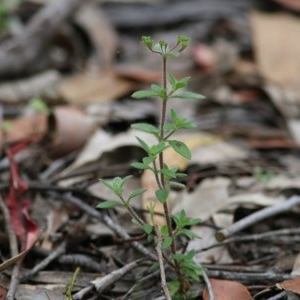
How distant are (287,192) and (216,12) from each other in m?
1.96

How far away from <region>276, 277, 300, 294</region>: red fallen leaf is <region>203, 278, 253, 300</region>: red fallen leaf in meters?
0.08

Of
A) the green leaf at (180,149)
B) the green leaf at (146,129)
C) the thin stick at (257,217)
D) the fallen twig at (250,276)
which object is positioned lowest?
the fallen twig at (250,276)

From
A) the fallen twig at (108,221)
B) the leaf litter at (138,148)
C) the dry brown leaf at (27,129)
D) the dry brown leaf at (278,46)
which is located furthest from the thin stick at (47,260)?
the dry brown leaf at (278,46)

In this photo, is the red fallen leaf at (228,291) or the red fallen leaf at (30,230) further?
the red fallen leaf at (30,230)

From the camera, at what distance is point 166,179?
4.75 feet

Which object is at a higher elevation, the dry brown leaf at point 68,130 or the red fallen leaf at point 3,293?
the dry brown leaf at point 68,130

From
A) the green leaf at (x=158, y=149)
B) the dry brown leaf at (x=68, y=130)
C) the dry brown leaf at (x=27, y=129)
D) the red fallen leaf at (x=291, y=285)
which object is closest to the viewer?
the green leaf at (x=158, y=149)

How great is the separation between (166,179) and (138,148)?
84cm

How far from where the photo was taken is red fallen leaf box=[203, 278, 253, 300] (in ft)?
5.04

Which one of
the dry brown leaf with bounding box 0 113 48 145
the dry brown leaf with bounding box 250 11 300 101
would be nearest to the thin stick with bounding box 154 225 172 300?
the dry brown leaf with bounding box 0 113 48 145

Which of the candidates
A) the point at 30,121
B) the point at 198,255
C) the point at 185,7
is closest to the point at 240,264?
the point at 198,255

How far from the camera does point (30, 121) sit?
8.53ft

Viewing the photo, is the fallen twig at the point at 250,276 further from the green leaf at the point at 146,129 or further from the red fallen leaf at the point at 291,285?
the green leaf at the point at 146,129

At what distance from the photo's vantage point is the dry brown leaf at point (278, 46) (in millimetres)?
3246
